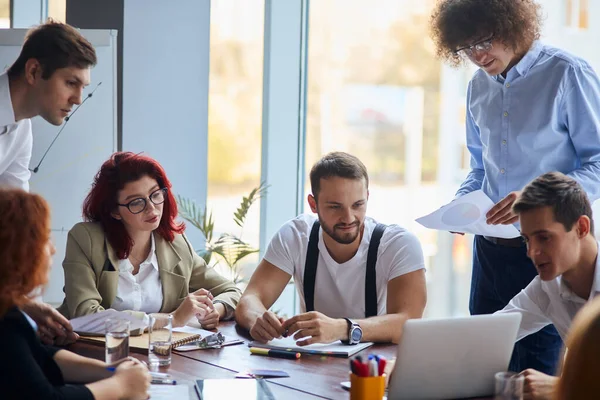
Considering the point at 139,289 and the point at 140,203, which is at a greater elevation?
the point at 140,203

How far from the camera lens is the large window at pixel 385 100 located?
5.03m

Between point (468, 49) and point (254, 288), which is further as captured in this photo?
point (254, 288)

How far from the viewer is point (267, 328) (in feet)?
7.98

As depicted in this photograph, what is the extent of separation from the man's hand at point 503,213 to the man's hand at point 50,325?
1334 millimetres

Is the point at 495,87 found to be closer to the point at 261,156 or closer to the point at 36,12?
the point at 261,156

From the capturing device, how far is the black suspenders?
9.31 ft

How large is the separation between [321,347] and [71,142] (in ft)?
7.43

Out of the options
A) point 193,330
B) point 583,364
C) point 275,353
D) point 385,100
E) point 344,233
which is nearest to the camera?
point 583,364

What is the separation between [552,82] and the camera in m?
2.66

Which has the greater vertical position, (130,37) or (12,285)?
(130,37)

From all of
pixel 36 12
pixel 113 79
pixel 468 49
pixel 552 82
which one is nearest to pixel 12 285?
pixel 468 49

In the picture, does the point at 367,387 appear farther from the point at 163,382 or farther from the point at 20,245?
the point at 20,245

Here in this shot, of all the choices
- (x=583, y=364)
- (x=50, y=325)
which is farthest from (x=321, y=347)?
(x=583, y=364)

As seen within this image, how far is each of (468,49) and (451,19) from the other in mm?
135
